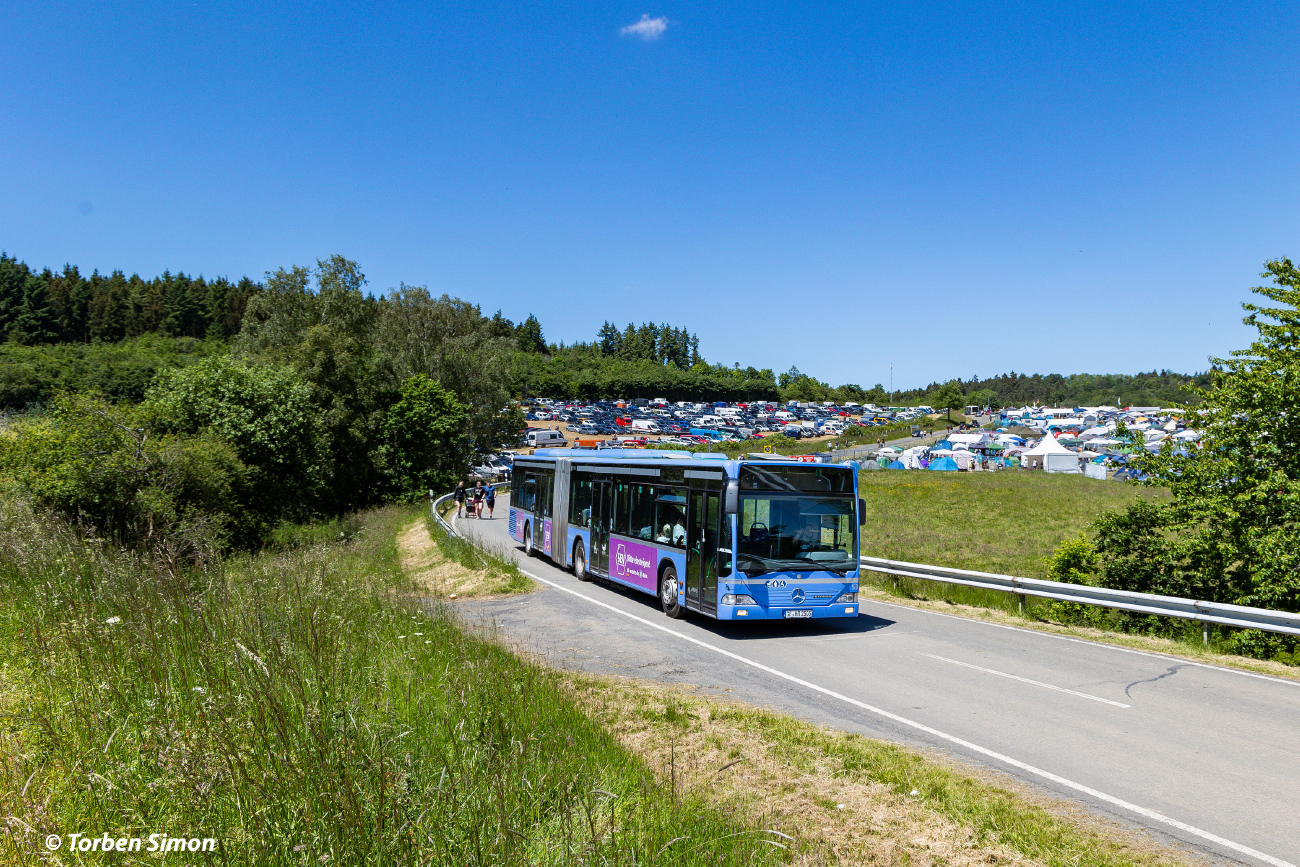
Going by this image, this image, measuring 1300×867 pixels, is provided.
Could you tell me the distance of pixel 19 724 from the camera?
4.49 metres

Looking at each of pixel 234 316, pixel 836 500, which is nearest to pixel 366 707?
pixel 836 500

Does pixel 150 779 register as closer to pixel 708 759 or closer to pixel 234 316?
pixel 708 759

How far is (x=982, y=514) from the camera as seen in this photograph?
4106 cm

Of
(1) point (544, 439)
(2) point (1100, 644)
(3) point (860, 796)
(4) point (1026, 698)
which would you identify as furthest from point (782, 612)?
(1) point (544, 439)

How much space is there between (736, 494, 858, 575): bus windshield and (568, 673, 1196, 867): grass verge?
505 centimetres

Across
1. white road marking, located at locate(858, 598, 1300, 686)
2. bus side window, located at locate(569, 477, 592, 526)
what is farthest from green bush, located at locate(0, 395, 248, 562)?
white road marking, located at locate(858, 598, 1300, 686)

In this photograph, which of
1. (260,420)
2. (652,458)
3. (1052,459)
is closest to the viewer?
(652,458)

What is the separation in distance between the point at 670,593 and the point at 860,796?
30.0 ft

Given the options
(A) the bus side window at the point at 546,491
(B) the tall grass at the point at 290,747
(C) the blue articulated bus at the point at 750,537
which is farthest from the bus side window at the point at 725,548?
(A) the bus side window at the point at 546,491

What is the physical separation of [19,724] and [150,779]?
145cm

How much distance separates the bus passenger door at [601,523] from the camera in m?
18.3

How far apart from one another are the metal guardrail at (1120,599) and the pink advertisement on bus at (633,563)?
17.5ft

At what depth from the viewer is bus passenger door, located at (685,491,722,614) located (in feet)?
43.5

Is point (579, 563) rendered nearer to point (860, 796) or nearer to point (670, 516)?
point (670, 516)
